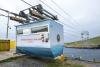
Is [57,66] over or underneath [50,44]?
underneath

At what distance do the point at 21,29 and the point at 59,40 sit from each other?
424 cm

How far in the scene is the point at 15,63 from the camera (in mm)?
14039

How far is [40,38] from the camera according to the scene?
47.6ft

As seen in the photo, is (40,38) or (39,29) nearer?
(40,38)

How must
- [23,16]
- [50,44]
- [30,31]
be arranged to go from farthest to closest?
[23,16] < [30,31] < [50,44]

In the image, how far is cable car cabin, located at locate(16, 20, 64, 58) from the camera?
14.1m

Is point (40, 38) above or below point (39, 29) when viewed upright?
below

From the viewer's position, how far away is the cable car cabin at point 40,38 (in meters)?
14.1

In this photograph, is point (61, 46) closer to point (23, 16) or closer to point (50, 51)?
point (50, 51)

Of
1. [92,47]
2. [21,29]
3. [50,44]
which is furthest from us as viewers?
[92,47]

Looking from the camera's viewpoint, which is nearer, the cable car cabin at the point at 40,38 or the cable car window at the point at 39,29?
the cable car cabin at the point at 40,38

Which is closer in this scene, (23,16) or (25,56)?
(25,56)

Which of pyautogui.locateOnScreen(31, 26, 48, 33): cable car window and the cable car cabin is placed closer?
the cable car cabin

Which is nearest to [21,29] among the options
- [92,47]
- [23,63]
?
[23,63]
